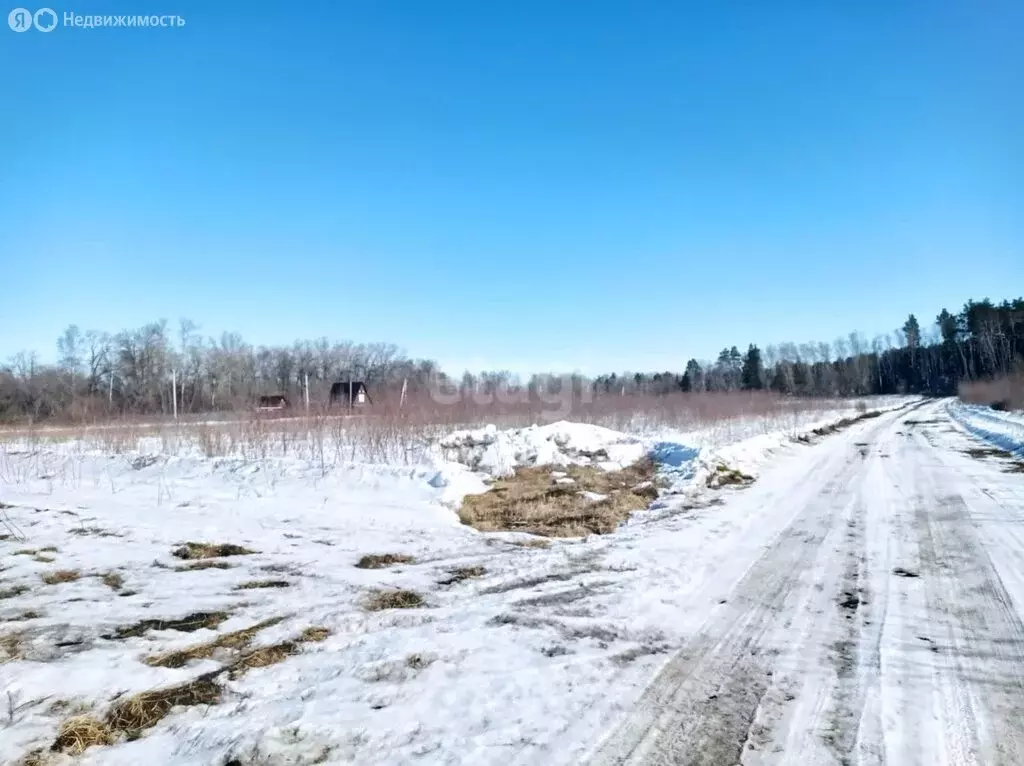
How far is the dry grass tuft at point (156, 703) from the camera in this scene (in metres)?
3.07

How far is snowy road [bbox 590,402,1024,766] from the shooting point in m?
2.86

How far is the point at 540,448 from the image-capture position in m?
15.2

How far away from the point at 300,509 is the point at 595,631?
6.43 meters

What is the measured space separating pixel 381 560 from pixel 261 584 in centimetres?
134

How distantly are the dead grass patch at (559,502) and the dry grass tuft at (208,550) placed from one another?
10.8 ft

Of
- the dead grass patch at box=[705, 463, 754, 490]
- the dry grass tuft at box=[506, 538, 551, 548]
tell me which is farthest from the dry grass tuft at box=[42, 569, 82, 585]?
the dead grass patch at box=[705, 463, 754, 490]

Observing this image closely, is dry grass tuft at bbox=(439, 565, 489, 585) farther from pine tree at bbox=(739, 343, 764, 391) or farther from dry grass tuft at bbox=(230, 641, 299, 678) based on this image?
pine tree at bbox=(739, 343, 764, 391)

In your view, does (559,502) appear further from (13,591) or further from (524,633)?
(13,591)

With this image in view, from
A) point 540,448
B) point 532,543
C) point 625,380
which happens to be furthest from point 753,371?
point 532,543

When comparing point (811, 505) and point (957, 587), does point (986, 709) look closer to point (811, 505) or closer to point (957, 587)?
point (957, 587)

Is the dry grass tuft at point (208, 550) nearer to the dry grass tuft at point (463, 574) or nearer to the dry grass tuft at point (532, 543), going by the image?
the dry grass tuft at point (463, 574)

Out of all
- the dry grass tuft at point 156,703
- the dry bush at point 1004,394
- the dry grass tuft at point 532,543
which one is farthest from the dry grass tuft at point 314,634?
the dry bush at point 1004,394

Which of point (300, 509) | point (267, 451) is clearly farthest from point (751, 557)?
point (267, 451)

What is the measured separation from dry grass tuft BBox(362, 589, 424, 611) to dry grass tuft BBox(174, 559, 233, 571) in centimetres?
217
